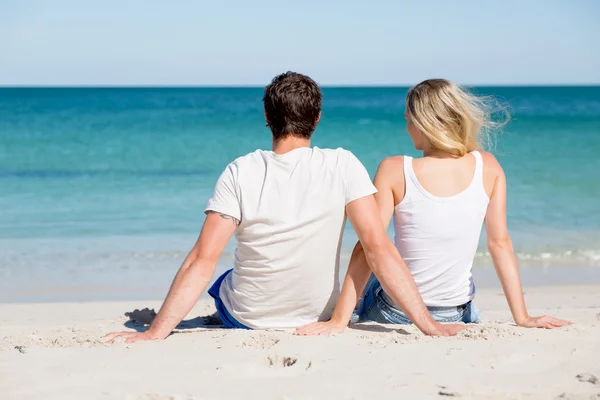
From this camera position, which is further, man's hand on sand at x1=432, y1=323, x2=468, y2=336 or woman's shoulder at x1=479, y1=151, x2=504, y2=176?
woman's shoulder at x1=479, y1=151, x2=504, y2=176

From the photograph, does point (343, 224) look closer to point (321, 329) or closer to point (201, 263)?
point (321, 329)

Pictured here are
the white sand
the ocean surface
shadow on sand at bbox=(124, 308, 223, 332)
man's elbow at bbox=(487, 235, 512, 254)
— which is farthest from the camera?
the ocean surface

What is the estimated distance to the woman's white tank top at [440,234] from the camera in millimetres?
3203

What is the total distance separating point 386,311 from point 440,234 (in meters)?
0.45

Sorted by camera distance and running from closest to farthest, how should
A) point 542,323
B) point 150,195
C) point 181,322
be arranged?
point 542,323, point 181,322, point 150,195

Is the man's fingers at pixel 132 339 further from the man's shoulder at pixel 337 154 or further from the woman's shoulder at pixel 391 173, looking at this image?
the woman's shoulder at pixel 391 173

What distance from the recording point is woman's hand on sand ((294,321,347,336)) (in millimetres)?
3092

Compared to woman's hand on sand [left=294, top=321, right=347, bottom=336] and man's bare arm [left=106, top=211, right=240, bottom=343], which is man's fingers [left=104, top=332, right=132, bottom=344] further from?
woman's hand on sand [left=294, top=321, right=347, bottom=336]

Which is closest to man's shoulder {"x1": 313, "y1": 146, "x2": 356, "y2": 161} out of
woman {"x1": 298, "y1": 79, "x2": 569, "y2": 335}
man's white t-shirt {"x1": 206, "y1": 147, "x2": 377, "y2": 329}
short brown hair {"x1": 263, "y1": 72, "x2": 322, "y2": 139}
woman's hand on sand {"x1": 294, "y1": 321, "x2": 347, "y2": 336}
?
man's white t-shirt {"x1": 206, "y1": 147, "x2": 377, "y2": 329}

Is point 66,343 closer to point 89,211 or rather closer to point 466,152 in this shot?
point 466,152

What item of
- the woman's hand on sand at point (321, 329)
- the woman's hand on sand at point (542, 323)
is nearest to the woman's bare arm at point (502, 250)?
the woman's hand on sand at point (542, 323)

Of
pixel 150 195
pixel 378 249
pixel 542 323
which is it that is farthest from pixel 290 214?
pixel 150 195

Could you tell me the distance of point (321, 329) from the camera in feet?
10.2

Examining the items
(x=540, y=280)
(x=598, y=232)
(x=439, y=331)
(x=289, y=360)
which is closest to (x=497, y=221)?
(x=439, y=331)
